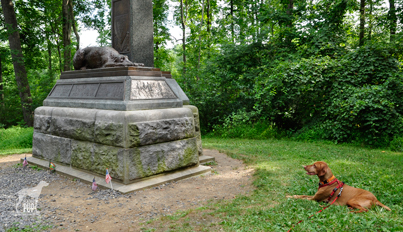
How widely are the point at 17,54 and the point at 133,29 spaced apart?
980 cm

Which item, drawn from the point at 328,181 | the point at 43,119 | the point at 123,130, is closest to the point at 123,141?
the point at 123,130

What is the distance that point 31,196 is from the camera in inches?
181

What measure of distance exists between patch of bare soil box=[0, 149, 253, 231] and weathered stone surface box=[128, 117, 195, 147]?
31.6 inches

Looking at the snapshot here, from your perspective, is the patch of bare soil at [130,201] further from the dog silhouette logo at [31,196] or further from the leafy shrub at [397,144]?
the leafy shrub at [397,144]

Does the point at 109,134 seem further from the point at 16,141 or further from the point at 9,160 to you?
the point at 16,141

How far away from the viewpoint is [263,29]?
1165 centimetres

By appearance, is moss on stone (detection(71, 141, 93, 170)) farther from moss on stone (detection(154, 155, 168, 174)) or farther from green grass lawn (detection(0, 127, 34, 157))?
green grass lawn (detection(0, 127, 34, 157))

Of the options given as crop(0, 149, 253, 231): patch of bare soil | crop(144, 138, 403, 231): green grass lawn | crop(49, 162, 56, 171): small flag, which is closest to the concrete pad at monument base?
crop(49, 162, 56, 171): small flag

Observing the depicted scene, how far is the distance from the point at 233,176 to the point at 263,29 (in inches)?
312

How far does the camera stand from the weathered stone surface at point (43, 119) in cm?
633

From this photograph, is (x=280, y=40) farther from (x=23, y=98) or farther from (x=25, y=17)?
(x=25, y=17)

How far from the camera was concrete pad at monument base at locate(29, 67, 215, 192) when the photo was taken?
Result: 4.72 meters

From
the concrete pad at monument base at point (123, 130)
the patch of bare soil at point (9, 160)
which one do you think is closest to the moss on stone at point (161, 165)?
the concrete pad at monument base at point (123, 130)

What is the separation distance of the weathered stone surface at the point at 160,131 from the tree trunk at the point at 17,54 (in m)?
11.1
